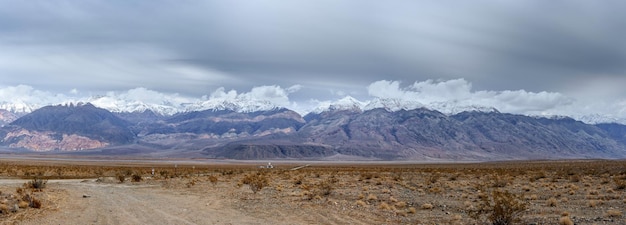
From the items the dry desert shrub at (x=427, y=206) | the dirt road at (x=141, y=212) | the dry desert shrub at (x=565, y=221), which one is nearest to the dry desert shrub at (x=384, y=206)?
the dry desert shrub at (x=427, y=206)

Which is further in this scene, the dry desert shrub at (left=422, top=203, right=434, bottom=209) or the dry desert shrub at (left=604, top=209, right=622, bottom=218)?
the dry desert shrub at (left=422, top=203, right=434, bottom=209)

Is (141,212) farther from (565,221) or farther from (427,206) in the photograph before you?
(565,221)

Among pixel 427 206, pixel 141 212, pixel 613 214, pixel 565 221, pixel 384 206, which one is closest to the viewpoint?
pixel 565 221

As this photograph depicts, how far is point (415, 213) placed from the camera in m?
18.8

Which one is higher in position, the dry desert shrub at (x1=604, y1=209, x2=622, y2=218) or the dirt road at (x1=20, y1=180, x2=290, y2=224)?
the dry desert shrub at (x1=604, y1=209, x2=622, y2=218)

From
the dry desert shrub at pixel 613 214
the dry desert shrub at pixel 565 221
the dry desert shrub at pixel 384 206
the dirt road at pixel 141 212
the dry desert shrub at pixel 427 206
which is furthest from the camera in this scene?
the dry desert shrub at pixel 427 206

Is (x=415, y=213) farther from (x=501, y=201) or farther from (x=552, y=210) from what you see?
(x=552, y=210)

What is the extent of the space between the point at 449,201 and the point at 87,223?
1507 centimetres

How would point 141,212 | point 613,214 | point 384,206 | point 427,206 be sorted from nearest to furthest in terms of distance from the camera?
point 613,214, point 141,212, point 384,206, point 427,206

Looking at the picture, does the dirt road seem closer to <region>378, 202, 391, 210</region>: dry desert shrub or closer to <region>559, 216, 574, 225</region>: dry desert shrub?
<region>378, 202, 391, 210</region>: dry desert shrub

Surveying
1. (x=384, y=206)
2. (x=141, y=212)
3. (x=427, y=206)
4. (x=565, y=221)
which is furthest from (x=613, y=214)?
(x=141, y=212)

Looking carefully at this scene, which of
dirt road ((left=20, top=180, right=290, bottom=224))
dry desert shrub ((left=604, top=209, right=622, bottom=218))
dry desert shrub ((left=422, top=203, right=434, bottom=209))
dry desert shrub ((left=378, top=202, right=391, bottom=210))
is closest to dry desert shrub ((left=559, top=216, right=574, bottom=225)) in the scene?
dry desert shrub ((left=604, top=209, right=622, bottom=218))

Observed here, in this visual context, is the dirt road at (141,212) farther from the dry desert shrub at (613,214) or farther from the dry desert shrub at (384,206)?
the dry desert shrub at (613,214)

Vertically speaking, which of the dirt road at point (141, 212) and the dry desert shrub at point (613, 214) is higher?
the dry desert shrub at point (613, 214)
